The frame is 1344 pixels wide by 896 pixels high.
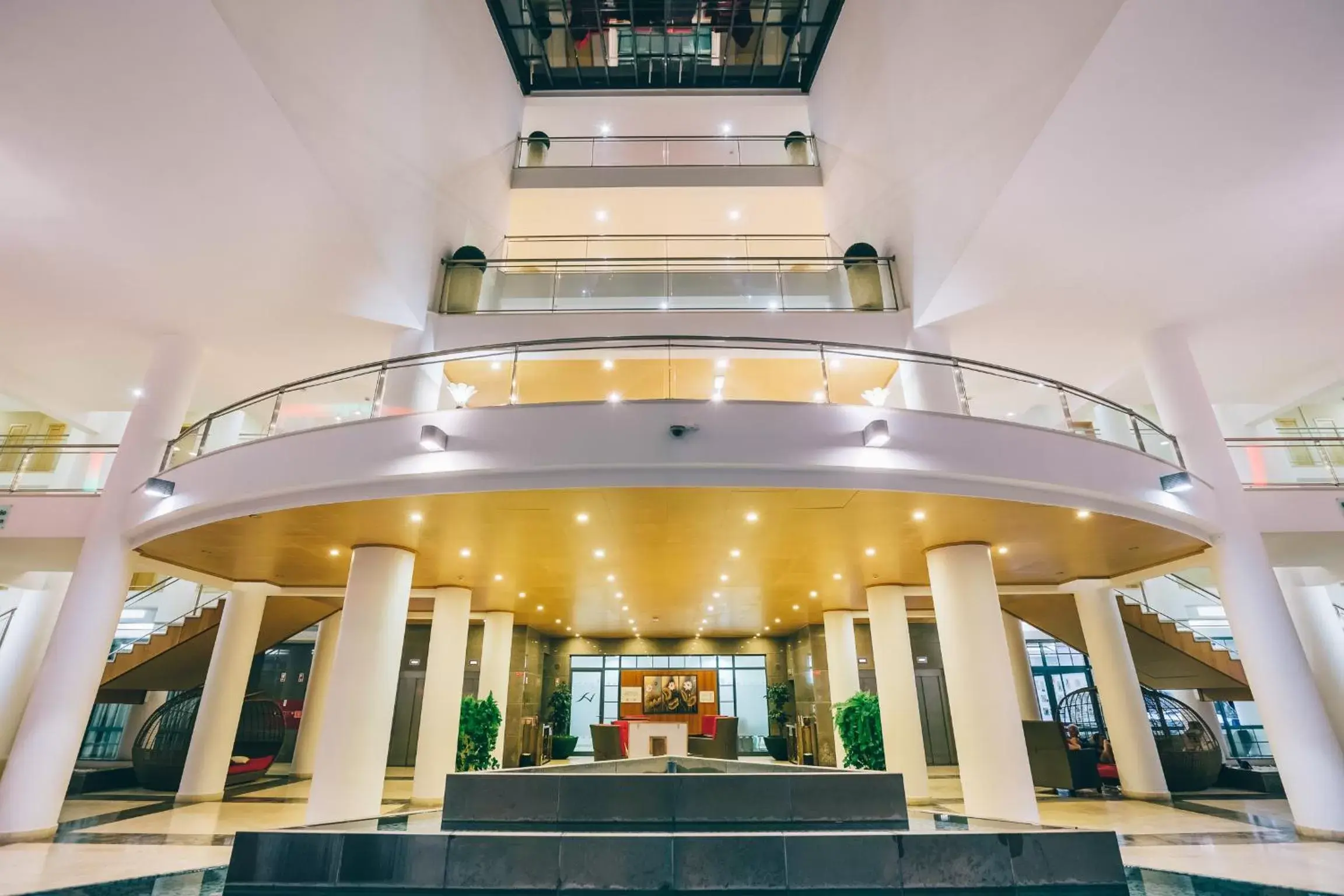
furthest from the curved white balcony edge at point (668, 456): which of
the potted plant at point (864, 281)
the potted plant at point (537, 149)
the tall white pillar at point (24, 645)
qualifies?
the potted plant at point (537, 149)

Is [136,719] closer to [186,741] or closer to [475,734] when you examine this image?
[186,741]

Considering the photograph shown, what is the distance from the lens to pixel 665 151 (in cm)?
1673

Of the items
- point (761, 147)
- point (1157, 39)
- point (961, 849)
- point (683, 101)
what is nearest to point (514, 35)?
point (683, 101)

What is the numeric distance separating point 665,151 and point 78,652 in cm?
1517

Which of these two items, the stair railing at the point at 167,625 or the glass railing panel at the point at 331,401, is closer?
the glass railing panel at the point at 331,401

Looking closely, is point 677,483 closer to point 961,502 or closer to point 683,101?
point 961,502

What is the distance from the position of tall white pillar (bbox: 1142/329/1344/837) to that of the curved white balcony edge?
312 cm

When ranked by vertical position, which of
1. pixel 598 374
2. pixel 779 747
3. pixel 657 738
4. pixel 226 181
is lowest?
pixel 779 747

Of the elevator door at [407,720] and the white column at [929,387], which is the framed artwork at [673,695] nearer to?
the elevator door at [407,720]

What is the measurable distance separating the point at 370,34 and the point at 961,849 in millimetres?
12162

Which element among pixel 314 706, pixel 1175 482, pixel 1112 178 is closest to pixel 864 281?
pixel 1112 178

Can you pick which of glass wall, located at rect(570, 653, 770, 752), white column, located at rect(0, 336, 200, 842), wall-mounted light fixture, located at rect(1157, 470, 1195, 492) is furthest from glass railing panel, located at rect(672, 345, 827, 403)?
glass wall, located at rect(570, 653, 770, 752)

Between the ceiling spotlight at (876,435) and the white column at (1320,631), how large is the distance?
1132cm

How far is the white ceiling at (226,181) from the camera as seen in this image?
6.58 m
